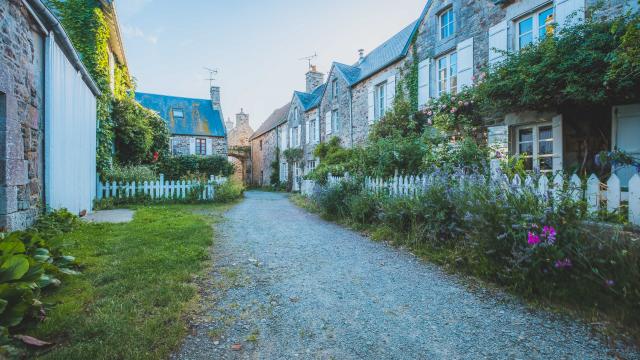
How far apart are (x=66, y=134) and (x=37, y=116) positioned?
3.95 ft

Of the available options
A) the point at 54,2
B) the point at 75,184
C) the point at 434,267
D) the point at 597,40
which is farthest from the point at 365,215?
the point at 54,2

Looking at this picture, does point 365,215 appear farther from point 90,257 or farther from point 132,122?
point 132,122

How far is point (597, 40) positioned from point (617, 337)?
18.7ft

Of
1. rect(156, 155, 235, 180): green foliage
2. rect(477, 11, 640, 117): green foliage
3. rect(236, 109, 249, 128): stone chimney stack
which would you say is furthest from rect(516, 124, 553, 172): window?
rect(236, 109, 249, 128): stone chimney stack

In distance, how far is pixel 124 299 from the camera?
8.34ft

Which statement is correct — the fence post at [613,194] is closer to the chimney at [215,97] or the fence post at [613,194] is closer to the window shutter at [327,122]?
the window shutter at [327,122]

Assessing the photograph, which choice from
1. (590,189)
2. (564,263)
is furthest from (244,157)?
(564,263)

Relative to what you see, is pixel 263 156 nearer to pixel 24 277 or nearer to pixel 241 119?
pixel 241 119

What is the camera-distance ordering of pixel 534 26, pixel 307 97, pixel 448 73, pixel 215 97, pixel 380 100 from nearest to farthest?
pixel 534 26
pixel 448 73
pixel 380 100
pixel 307 97
pixel 215 97

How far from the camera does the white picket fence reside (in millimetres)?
9863

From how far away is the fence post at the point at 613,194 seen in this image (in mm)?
3223

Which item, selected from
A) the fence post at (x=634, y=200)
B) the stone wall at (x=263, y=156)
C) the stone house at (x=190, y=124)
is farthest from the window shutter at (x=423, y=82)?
the stone house at (x=190, y=124)

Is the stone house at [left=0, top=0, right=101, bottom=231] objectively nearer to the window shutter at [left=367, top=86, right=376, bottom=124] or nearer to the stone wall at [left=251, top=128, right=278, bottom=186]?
the window shutter at [left=367, top=86, right=376, bottom=124]

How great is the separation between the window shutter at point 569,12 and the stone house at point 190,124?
22186mm
